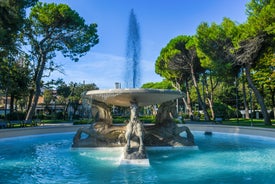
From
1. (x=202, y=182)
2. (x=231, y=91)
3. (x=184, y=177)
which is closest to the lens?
(x=202, y=182)

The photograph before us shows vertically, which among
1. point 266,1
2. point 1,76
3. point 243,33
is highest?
point 266,1

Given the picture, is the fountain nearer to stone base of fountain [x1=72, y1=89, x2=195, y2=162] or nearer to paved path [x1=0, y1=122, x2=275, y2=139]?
stone base of fountain [x1=72, y1=89, x2=195, y2=162]

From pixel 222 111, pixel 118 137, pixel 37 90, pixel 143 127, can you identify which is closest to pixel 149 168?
pixel 143 127

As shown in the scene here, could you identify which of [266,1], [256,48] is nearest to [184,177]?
[256,48]

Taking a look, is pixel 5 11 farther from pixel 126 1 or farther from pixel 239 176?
pixel 239 176

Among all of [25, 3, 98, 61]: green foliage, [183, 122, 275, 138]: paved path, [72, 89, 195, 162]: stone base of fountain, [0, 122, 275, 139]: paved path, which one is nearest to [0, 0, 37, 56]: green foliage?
[25, 3, 98, 61]: green foliage

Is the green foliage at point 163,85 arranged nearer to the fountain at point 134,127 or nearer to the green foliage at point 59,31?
the green foliage at point 59,31

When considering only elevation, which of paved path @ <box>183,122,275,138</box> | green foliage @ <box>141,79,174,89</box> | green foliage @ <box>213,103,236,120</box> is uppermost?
green foliage @ <box>141,79,174,89</box>

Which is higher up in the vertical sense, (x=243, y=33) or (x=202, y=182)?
(x=243, y=33)

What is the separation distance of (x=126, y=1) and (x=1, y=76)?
1513 centimetres

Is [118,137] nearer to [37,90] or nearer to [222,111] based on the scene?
[37,90]

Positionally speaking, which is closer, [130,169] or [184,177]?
[184,177]

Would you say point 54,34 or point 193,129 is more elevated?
point 54,34

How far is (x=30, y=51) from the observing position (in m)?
21.5
